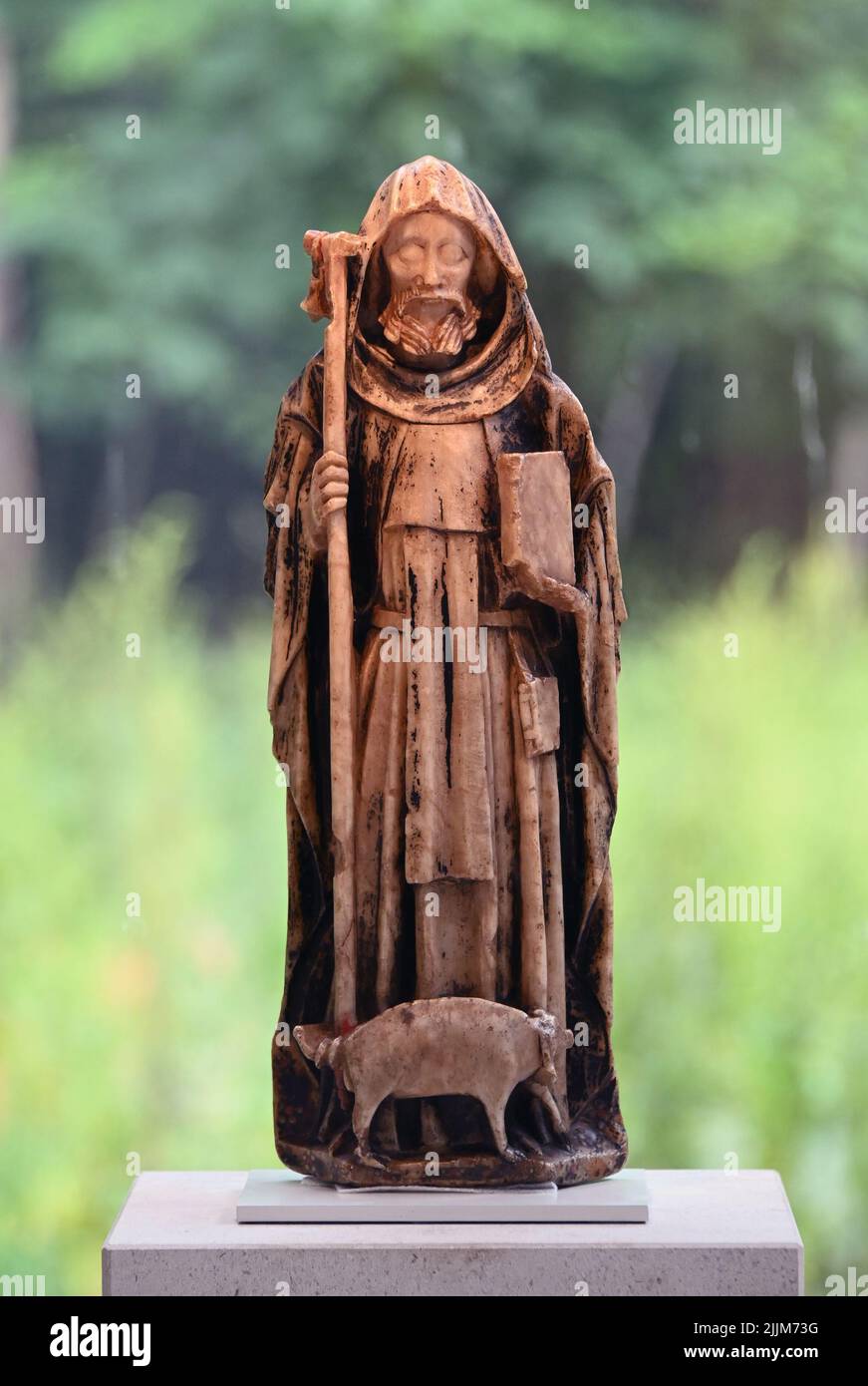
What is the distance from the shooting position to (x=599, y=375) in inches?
363

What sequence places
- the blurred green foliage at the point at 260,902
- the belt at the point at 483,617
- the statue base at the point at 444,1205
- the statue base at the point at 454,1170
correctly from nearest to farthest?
the statue base at the point at 444,1205 → the statue base at the point at 454,1170 → the belt at the point at 483,617 → the blurred green foliage at the point at 260,902

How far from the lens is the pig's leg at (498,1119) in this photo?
20.4ft

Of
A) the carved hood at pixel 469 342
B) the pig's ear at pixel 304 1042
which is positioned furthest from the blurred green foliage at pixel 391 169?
the pig's ear at pixel 304 1042

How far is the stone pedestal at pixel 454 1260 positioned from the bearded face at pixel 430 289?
2.33m

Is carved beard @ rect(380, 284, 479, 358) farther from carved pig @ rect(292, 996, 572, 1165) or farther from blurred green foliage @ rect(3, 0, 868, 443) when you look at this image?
blurred green foliage @ rect(3, 0, 868, 443)

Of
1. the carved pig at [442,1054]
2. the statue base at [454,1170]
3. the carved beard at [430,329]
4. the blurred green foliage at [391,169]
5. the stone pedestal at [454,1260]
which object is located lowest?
the stone pedestal at [454,1260]

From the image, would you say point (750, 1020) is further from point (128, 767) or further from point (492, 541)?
point (492, 541)

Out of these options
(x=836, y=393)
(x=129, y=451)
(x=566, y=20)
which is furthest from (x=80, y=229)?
(x=836, y=393)

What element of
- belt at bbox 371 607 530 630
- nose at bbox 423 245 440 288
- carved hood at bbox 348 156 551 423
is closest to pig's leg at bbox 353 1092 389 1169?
belt at bbox 371 607 530 630

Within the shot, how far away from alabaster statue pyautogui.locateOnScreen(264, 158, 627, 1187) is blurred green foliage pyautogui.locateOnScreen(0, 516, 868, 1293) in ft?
8.62

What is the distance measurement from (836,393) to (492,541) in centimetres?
343

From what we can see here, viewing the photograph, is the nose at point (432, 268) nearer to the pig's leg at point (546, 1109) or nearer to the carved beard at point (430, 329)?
the carved beard at point (430, 329)

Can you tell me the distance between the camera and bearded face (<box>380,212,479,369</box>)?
250 inches

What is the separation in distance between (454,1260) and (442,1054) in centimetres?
54
